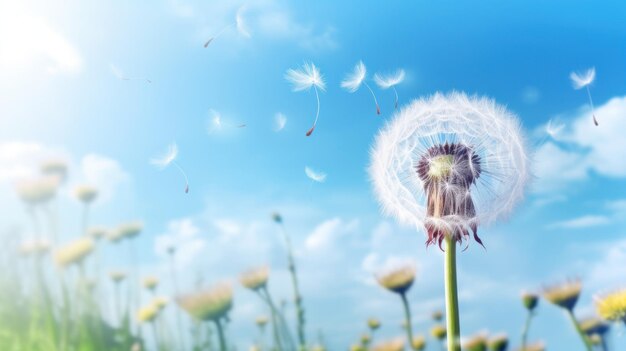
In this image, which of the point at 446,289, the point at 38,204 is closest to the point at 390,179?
the point at 446,289

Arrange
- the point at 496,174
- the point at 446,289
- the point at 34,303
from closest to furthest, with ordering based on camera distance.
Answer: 1. the point at 446,289
2. the point at 496,174
3. the point at 34,303

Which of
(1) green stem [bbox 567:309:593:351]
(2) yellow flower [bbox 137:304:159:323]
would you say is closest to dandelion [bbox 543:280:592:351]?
(1) green stem [bbox 567:309:593:351]

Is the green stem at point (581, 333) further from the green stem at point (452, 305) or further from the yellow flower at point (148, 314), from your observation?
the yellow flower at point (148, 314)

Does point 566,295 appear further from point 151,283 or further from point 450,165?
point 151,283

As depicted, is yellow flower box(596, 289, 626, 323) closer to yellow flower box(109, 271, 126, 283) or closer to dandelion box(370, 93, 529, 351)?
dandelion box(370, 93, 529, 351)

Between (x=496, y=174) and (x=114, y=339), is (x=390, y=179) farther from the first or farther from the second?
(x=114, y=339)

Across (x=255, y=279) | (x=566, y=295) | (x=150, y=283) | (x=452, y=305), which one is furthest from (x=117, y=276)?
(x=566, y=295)
